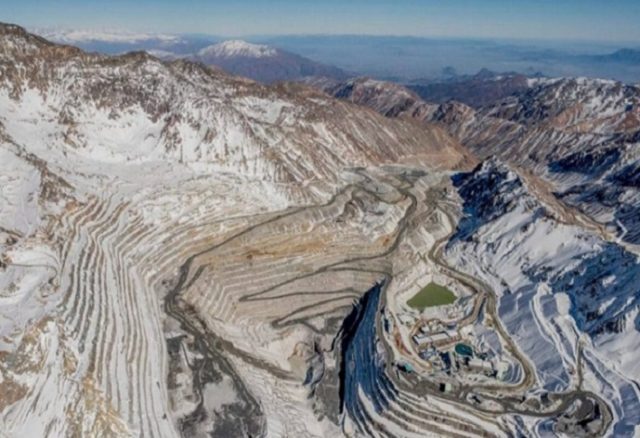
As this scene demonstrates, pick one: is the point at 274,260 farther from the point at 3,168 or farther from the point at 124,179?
the point at 3,168

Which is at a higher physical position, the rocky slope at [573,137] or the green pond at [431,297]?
the rocky slope at [573,137]

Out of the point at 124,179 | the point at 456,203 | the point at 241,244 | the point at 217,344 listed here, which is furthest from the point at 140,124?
the point at 456,203

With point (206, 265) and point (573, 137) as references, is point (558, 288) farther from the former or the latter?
point (573, 137)

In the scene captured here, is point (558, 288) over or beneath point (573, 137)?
beneath

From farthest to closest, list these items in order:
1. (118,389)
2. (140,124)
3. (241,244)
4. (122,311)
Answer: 1. (140,124)
2. (241,244)
3. (122,311)
4. (118,389)

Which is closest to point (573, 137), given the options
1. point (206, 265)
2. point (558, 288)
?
point (558, 288)

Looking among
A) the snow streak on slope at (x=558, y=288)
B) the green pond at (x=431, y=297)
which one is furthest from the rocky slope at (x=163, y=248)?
the snow streak on slope at (x=558, y=288)

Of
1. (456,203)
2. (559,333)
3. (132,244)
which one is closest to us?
(559,333)

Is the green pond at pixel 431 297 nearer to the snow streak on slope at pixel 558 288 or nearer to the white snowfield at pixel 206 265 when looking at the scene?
the white snowfield at pixel 206 265
